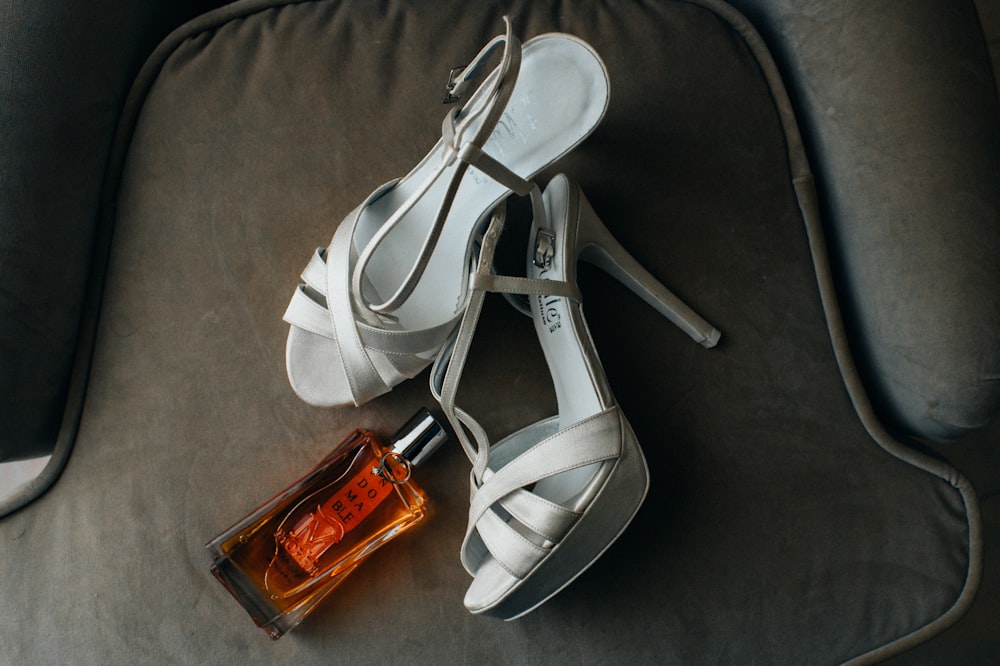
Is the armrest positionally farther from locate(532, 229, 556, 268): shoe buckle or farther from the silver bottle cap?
the silver bottle cap

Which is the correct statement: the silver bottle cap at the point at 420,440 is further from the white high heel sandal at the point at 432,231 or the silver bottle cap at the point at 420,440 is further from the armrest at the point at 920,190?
the armrest at the point at 920,190

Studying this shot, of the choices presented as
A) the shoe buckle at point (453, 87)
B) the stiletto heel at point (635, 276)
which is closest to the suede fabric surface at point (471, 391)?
the stiletto heel at point (635, 276)

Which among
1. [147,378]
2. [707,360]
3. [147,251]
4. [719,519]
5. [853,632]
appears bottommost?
[853,632]

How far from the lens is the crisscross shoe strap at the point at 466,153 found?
0.54 meters

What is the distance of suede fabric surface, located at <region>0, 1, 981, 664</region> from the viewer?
2.20ft

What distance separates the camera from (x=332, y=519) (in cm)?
66

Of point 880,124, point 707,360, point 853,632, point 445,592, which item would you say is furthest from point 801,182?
point 445,592

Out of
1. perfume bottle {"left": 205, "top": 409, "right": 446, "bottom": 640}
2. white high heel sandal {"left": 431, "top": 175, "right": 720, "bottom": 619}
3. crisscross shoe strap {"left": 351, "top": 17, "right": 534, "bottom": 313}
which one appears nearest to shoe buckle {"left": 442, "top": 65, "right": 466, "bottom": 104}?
crisscross shoe strap {"left": 351, "top": 17, "right": 534, "bottom": 313}

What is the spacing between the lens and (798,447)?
2.24 ft

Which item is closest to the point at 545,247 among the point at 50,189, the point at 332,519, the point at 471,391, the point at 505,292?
the point at 505,292

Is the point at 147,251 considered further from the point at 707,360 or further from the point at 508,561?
the point at 707,360

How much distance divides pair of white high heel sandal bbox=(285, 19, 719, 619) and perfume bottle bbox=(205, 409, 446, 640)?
6 cm

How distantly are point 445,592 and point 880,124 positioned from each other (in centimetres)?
63

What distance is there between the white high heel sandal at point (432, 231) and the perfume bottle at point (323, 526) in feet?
0.23
